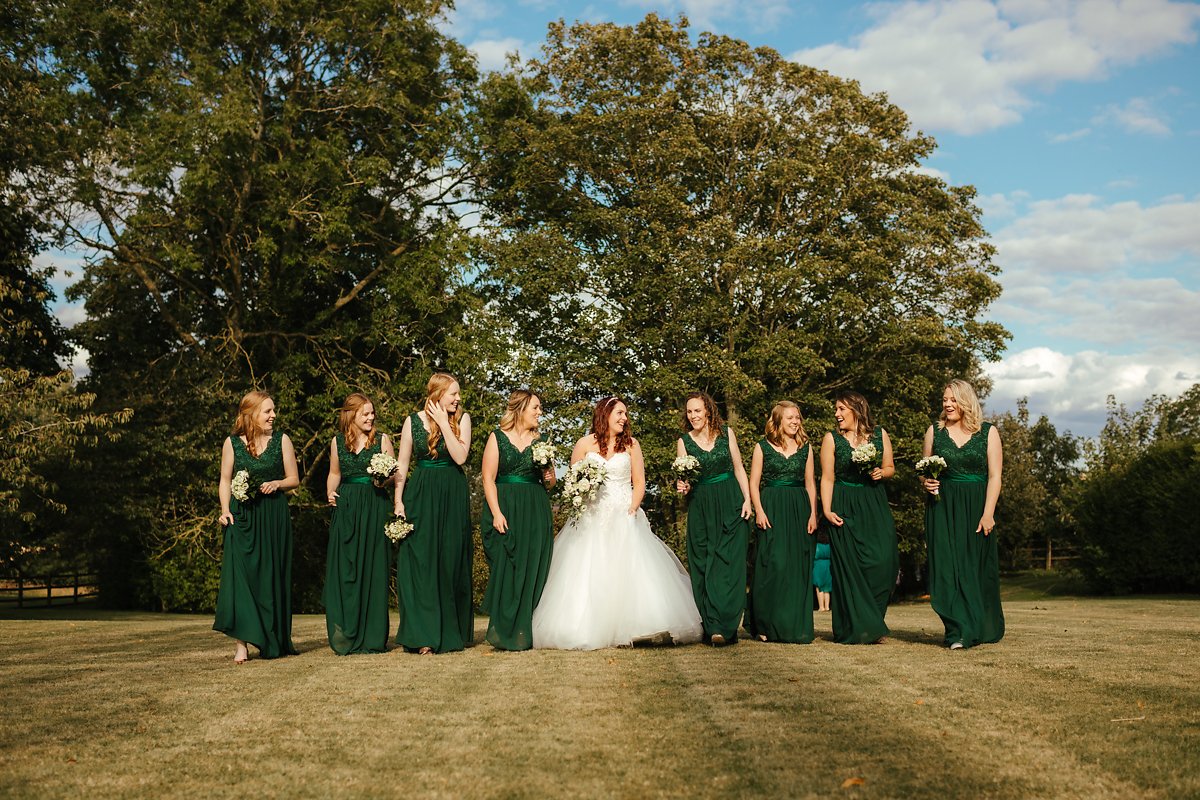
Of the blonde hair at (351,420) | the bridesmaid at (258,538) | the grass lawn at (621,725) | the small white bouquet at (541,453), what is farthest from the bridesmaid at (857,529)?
the bridesmaid at (258,538)

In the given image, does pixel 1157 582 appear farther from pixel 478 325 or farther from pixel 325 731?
pixel 325 731

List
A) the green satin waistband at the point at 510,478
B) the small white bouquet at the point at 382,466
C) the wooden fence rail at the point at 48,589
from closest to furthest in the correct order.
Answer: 1. the small white bouquet at the point at 382,466
2. the green satin waistband at the point at 510,478
3. the wooden fence rail at the point at 48,589

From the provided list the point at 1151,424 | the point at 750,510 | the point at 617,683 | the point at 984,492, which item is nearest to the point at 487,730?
the point at 617,683

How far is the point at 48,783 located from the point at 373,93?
78.3ft

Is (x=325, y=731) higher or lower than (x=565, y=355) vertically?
lower

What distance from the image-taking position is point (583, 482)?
1127cm

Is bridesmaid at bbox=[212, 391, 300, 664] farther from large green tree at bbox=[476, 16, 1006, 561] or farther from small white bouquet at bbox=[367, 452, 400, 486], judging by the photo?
large green tree at bbox=[476, 16, 1006, 561]

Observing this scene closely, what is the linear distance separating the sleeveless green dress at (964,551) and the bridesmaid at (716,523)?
1.84 metres

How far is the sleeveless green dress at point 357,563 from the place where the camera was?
10.9 metres

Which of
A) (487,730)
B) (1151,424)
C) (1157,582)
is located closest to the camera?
(487,730)

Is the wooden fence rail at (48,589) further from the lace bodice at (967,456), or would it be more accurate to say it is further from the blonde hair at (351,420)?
the lace bodice at (967,456)

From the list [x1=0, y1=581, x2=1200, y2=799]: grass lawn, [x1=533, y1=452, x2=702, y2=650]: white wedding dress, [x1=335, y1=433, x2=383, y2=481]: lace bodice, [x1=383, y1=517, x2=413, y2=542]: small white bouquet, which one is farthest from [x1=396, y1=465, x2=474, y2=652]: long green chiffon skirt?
[x1=533, y1=452, x2=702, y2=650]: white wedding dress

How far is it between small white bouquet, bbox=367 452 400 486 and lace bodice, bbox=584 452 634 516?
199cm

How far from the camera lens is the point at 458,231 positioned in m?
29.2
